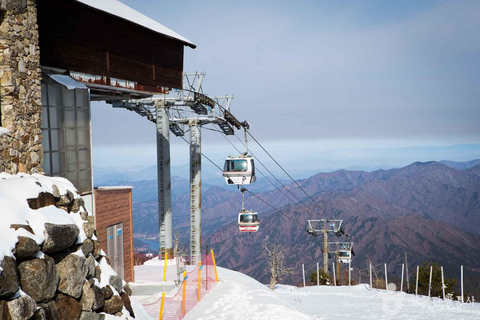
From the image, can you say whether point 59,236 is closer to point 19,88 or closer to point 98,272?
point 98,272

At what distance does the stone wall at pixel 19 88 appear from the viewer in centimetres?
902

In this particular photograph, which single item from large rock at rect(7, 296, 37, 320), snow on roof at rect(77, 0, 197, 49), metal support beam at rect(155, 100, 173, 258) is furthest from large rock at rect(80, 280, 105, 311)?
metal support beam at rect(155, 100, 173, 258)

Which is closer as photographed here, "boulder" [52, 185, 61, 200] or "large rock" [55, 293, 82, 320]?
"large rock" [55, 293, 82, 320]

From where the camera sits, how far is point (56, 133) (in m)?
12.2

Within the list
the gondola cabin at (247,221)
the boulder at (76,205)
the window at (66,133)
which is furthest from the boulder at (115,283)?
the gondola cabin at (247,221)

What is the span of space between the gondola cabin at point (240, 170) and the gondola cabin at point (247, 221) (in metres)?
3.63

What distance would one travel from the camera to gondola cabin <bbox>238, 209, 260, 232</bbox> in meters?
26.1

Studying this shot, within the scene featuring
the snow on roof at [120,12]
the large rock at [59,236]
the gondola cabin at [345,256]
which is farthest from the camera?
the gondola cabin at [345,256]

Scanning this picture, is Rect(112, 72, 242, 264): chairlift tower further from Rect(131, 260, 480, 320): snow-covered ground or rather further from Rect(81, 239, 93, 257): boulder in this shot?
Rect(81, 239, 93, 257): boulder

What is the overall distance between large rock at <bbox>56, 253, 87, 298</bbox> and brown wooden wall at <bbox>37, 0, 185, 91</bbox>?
22.3 feet

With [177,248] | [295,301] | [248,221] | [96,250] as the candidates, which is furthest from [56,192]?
[295,301]

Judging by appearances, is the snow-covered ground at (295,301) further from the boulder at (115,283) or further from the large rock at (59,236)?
the large rock at (59,236)

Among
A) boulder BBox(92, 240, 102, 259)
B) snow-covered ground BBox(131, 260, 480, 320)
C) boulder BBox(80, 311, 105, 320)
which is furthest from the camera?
snow-covered ground BBox(131, 260, 480, 320)

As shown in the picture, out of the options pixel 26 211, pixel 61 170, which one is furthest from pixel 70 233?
pixel 61 170
